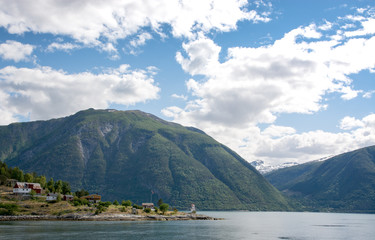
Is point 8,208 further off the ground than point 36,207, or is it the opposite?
point 36,207

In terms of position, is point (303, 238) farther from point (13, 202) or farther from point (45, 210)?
point (13, 202)

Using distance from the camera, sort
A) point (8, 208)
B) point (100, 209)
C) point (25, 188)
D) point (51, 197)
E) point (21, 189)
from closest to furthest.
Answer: point (8, 208) → point (21, 189) → point (25, 188) → point (100, 209) → point (51, 197)

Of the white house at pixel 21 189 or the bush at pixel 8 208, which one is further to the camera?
the white house at pixel 21 189

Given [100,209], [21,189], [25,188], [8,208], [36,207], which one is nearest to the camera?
[8,208]

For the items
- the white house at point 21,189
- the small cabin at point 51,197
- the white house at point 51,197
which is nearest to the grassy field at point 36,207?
the small cabin at point 51,197

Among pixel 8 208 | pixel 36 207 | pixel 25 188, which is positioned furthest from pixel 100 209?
pixel 8 208

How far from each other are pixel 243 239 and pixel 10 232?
244ft

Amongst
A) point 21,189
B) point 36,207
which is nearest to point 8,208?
point 36,207

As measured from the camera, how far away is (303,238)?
412 feet

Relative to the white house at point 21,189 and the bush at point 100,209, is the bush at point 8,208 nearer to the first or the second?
the white house at point 21,189

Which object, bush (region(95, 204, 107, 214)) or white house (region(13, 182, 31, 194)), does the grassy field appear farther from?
white house (region(13, 182, 31, 194))

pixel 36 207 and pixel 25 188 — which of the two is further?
pixel 25 188

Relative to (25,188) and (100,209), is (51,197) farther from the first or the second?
(100,209)

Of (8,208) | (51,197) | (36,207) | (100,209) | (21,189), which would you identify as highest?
(21,189)
